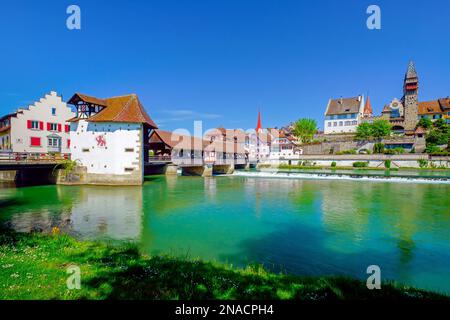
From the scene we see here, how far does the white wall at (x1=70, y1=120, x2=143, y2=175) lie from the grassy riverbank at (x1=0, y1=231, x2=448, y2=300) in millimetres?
21143

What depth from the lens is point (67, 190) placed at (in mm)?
23797

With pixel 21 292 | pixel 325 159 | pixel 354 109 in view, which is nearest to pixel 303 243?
pixel 21 292

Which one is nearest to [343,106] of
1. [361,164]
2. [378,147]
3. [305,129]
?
[305,129]

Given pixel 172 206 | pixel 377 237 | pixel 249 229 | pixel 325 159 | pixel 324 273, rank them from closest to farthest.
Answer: pixel 324 273
pixel 377 237
pixel 249 229
pixel 172 206
pixel 325 159

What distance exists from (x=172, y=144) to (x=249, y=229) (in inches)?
1233

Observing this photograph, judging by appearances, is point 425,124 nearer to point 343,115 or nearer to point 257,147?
point 343,115

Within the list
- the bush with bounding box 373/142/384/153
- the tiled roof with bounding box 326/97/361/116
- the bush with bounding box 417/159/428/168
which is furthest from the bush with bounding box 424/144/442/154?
the tiled roof with bounding box 326/97/361/116

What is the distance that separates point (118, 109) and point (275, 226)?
2351 cm

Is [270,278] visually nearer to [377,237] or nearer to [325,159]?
[377,237]

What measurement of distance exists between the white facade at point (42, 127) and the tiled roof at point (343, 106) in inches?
2714

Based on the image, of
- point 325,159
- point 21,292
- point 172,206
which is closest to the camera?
point 21,292

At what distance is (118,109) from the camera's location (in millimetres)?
28422

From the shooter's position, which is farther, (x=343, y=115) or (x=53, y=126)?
(x=343, y=115)

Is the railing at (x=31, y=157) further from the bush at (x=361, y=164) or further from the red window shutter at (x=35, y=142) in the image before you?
the bush at (x=361, y=164)
